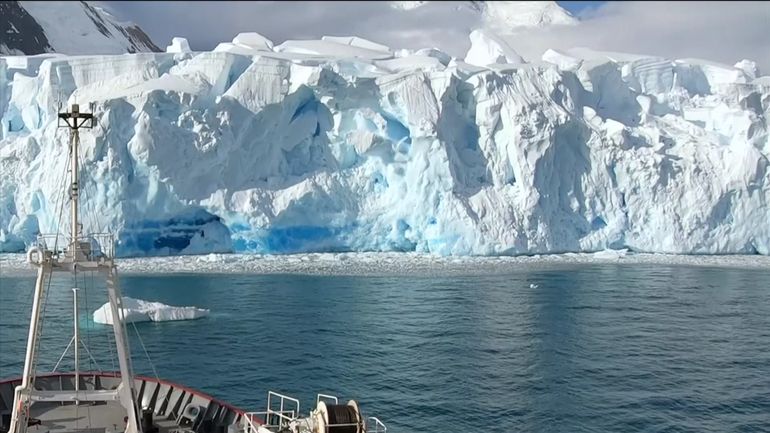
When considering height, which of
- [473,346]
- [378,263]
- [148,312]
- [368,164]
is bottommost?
[473,346]

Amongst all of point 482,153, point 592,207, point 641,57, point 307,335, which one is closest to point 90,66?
point 482,153

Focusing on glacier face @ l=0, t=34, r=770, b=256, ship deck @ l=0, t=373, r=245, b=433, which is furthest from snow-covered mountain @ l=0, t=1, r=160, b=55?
ship deck @ l=0, t=373, r=245, b=433

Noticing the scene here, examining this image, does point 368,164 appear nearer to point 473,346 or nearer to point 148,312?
point 148,312

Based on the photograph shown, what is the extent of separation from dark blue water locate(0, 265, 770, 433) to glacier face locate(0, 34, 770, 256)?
448 centimetres

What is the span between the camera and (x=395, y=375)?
12.0 m

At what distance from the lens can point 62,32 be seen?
43.4 m

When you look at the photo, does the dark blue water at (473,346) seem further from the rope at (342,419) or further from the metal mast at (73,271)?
the metal mast at (73,271)

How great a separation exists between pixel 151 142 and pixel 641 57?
1911cm

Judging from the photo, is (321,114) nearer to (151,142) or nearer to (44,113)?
(151,142)

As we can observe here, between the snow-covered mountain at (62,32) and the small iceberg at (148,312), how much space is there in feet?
66.1

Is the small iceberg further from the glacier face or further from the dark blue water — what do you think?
the glacier face

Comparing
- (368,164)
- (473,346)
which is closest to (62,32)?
Result: (368,164)

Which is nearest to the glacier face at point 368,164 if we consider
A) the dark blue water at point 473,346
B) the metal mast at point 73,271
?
the dark blue water at point 473,346

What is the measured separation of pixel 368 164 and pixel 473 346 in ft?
44.5
